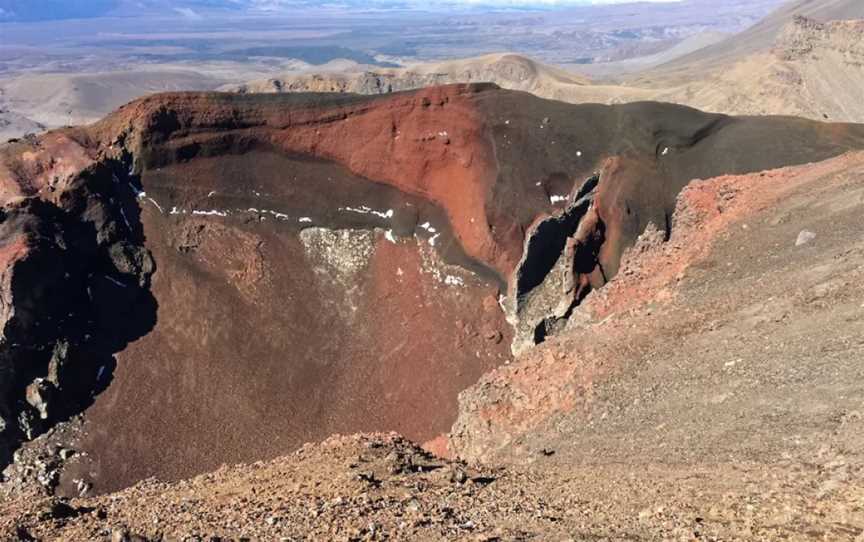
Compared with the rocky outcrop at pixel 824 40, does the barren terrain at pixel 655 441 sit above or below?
below

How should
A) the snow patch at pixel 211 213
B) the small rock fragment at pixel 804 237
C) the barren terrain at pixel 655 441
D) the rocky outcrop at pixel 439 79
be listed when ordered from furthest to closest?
the rocky outcrop at pixel 439 79
the snow patch at pixel 211 213
the small rock fragment at pixel 804 237
the barren terrain at pixel 655 441

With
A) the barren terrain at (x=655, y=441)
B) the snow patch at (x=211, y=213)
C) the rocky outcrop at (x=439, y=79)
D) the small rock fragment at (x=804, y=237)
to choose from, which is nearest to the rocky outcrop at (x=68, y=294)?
the snow patch at (x=211, y=213)

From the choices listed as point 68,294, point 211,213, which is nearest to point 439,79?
point 211,213

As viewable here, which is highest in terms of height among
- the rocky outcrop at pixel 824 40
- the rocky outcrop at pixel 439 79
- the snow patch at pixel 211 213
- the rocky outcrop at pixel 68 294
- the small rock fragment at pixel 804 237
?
the rocky outcrop at pixel 824 40

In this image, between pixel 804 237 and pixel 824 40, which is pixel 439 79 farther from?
pixel 804 237

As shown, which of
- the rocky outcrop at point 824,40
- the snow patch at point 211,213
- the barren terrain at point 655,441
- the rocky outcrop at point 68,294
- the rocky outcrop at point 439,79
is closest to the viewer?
the barren terrain at point 655,441

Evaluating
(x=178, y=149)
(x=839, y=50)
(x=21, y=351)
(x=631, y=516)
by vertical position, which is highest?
(x=839, y=50)

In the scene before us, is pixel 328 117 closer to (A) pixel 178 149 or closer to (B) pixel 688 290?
(A) pixel 178 149

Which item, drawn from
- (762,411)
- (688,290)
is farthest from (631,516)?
(688,290)

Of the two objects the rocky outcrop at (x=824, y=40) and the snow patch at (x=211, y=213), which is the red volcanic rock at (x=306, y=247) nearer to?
the snow patch at (x=211, y=213)
